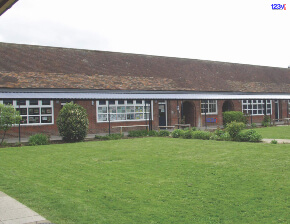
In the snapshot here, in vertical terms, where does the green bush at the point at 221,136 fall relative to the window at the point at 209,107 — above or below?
below

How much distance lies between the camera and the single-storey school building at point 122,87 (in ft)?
67.2

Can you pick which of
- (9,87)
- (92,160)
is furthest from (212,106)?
(92,160)

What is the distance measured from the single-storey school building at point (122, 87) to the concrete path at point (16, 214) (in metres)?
12.3

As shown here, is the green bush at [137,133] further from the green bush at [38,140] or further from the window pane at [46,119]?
the window pane at [46,119]

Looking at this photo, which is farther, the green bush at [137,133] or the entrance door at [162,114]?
the entrance door at [162,114]

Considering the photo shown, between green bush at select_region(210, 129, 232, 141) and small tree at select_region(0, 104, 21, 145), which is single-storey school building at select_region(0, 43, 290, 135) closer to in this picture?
small tree at select_region(0, 104, 21, 145)

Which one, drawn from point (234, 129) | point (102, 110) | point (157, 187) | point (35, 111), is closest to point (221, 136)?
point (234, 129)

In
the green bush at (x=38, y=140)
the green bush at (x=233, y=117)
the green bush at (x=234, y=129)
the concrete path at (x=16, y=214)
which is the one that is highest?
the green bush at (x=233, y=117)

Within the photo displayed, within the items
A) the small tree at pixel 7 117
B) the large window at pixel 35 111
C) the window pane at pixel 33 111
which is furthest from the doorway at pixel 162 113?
the small tree at pixel 7 117

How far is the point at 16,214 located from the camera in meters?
5.04

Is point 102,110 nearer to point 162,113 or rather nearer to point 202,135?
point 162,113

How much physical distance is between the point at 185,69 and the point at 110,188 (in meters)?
24.6

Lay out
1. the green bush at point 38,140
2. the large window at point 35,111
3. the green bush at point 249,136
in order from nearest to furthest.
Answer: the green bush at point 249,136
the green bush at point 38,140
the large window at point 35,111

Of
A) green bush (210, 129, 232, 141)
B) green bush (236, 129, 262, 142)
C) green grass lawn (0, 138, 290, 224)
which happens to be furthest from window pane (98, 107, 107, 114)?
green grass lawn (0, 138, 290, 224)
